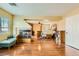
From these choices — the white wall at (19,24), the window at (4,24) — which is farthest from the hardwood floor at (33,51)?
the white wall at (19,24)

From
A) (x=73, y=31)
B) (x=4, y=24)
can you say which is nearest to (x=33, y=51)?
(x=73, y=31)

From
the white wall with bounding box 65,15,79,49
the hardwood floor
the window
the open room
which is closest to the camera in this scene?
the hardwood floor

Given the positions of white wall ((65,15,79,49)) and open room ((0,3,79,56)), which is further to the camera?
open room ((0,3,79,56))

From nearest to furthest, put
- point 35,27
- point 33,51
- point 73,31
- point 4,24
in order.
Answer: point 33,51, point 73,31, point 4,24, point 35,27

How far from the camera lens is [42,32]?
7.46 meters

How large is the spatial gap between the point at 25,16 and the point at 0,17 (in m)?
1.42

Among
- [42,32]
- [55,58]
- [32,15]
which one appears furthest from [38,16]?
[55,58]

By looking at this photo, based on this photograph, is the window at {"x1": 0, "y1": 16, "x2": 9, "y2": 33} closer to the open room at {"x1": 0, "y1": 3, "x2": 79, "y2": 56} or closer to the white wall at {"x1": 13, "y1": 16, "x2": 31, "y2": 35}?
the open room at {"x1": 0, "y1": 3, "x2": 79, "y2": 56}

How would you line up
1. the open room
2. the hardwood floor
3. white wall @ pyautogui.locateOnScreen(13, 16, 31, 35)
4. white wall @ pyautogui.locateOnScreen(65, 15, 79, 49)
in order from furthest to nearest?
white wall @ pyautogui.locateOnScreen(13, 16, 31, 35)
the open room
white wall @ pyautogui.locateOnScreen(65, 15, 79, 49)
the hardwood floor

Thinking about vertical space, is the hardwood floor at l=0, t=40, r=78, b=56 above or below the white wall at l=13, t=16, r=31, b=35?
below

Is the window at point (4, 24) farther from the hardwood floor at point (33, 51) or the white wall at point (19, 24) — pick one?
the hardwood floor at point (33, 51)

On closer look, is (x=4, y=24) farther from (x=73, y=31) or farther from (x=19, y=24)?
(x=73, y=31)

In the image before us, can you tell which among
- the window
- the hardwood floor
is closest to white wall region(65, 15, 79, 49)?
the hardwood floor

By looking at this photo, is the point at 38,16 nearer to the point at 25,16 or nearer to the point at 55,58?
the point at 25,16
